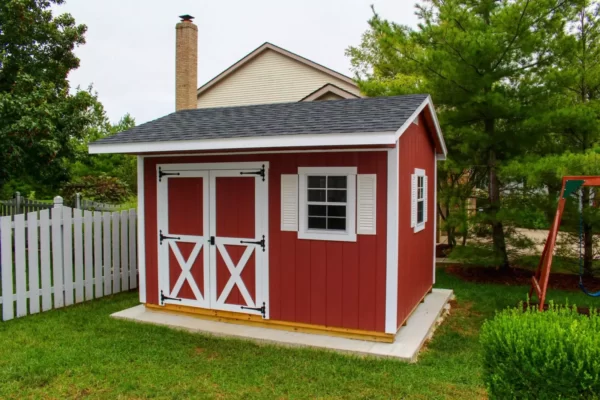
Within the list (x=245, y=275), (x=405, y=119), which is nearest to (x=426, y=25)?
(x=405, y=119)

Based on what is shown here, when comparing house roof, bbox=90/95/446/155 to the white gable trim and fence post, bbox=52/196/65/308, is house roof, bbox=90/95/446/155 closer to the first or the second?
the white gable trim

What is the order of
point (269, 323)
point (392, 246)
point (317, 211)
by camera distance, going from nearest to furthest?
point (392, 246) → point (317, 211) → point (269, 323)

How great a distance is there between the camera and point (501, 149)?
9.09 meters

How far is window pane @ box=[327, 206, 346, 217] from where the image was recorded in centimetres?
532

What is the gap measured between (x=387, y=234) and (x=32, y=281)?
15.5 feet

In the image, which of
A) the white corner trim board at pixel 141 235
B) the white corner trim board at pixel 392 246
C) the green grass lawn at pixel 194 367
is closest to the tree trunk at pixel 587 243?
the green grass lawn at pixel 194 367

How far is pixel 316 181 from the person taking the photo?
544 centimetres

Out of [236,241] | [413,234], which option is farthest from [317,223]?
[413,234]

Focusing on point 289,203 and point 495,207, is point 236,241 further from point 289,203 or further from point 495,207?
point 495,207

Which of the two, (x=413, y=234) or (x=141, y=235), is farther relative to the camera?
(x=141, y=235)

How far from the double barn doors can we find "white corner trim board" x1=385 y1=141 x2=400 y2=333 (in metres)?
1.49

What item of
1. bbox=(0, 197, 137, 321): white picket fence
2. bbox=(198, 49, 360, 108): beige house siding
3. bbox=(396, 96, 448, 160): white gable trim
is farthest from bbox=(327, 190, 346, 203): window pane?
bbox=(198, 49, 360, 108): beige house siding

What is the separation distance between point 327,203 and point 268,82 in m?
14.1

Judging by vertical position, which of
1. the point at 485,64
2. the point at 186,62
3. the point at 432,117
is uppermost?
the point at 186,62
